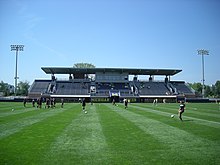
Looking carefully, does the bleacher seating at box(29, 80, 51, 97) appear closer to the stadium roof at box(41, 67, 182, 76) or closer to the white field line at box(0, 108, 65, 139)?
the stadium roof at box(41, 67, 182, 76)

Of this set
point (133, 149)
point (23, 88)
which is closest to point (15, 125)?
point (133, 149)

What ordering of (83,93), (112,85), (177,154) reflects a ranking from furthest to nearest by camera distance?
(112,85) < (83,93) < (177,154)

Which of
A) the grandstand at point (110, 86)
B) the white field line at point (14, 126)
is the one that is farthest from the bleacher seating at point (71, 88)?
the white field line at point (14, 126)

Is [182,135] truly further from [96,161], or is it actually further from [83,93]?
[83,93]

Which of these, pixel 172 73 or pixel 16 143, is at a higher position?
pixel 172 73

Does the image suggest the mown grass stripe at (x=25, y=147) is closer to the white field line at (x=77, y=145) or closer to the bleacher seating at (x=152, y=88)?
the white field line at (x=77, y=145)

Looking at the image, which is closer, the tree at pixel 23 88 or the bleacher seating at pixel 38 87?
the bleacher seating at pixel 38 87

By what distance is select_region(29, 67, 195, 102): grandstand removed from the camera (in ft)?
268

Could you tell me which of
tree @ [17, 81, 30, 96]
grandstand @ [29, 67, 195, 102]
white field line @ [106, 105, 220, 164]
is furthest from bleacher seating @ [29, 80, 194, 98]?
white field line @ [106, 105, 220, 164]

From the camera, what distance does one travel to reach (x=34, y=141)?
11492 millimetres

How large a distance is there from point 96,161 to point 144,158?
1795 mm

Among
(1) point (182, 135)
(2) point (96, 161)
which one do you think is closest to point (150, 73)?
(1) point (182, 135)

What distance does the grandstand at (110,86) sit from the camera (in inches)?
3211

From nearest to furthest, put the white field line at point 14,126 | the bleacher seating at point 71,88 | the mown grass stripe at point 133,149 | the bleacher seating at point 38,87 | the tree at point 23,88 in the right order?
the mown grass stripe at point 133,149
the white field line at point 14,126
the bleacher seating at point 38,87
the bleacher seating at point 71,88
the tree at point 23,88
